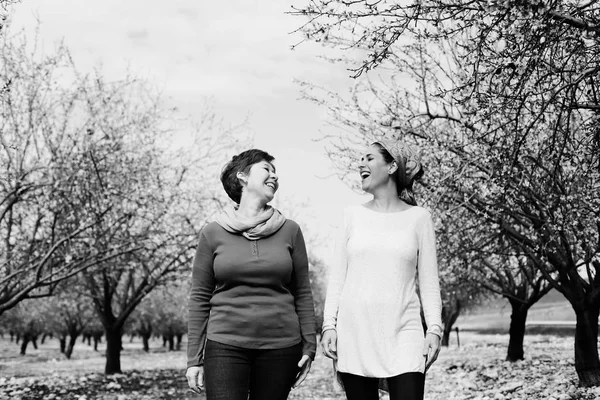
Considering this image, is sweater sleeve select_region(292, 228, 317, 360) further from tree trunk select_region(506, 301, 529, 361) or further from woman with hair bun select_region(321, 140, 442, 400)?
tree trunk select_region(506, 301, 529, 361)

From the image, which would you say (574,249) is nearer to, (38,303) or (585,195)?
(585,195)

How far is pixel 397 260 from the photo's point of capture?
3520 mm

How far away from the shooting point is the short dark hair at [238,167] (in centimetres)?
397

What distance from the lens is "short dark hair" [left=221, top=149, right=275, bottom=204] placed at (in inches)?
156

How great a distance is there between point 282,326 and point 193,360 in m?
0.54

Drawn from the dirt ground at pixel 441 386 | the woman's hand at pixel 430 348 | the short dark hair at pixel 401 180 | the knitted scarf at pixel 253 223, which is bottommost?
the dirt ground at pixel 441 386

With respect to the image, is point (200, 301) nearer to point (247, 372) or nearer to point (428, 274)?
point (247, 372)

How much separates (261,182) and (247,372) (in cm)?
112

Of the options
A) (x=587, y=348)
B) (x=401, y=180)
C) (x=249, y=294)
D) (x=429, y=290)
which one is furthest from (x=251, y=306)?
(x=587, y=348)

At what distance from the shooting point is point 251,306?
11.7 ft

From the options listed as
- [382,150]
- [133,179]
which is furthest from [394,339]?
[133,179]

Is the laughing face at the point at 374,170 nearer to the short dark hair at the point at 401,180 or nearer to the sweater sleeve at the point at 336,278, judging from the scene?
the short dark hair at the point at 401,180

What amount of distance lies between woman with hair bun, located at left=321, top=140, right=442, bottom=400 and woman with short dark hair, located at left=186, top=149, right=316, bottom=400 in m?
0.22

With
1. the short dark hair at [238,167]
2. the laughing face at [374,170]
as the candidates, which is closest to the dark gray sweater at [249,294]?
the short dark hair at [238,167]
